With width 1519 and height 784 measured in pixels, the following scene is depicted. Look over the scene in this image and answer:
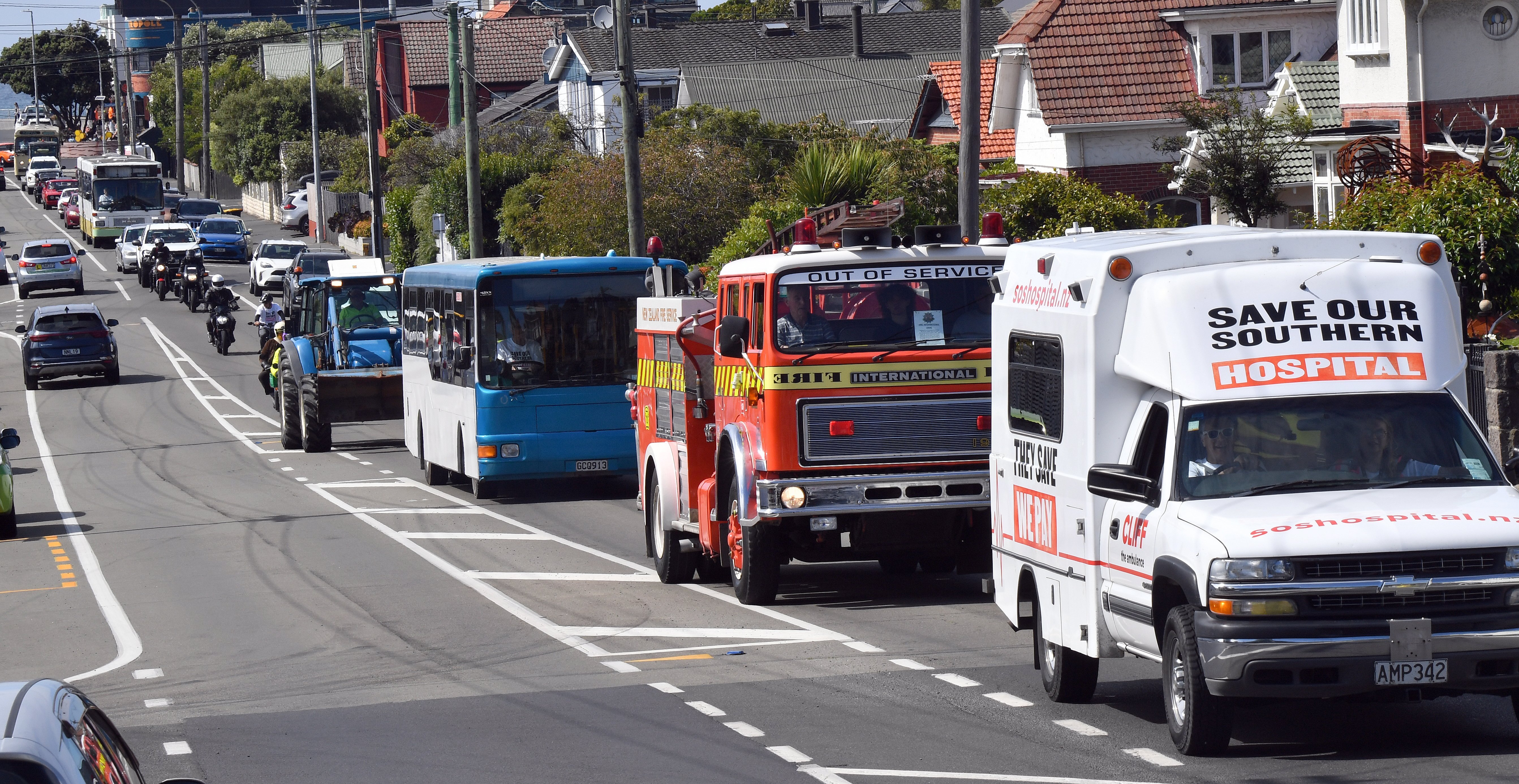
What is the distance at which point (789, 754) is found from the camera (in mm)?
9703

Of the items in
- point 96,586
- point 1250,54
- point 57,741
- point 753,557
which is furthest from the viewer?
point 1250,54

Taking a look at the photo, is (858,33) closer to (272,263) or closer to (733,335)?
(272,263)

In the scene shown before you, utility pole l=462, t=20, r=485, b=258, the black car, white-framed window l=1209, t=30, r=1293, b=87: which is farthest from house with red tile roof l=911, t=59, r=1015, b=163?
the black car

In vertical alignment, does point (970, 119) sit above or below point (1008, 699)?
above

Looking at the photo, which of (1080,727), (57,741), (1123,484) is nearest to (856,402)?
(1080,727)

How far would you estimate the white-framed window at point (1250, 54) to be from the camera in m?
37.2

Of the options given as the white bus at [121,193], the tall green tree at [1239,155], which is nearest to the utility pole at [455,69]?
the white bus at [121,193]

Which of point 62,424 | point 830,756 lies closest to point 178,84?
point 62,424

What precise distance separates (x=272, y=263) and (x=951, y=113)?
75.5 feet

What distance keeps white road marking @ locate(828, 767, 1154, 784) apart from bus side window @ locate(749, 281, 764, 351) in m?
5.34

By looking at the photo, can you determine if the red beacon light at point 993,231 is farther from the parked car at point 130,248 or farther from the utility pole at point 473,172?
the parked car at point 130,248

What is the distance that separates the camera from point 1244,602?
8.42m

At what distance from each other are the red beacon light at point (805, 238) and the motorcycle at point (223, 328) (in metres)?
35.6

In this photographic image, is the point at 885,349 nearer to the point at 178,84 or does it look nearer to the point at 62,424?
the point at 62,424
